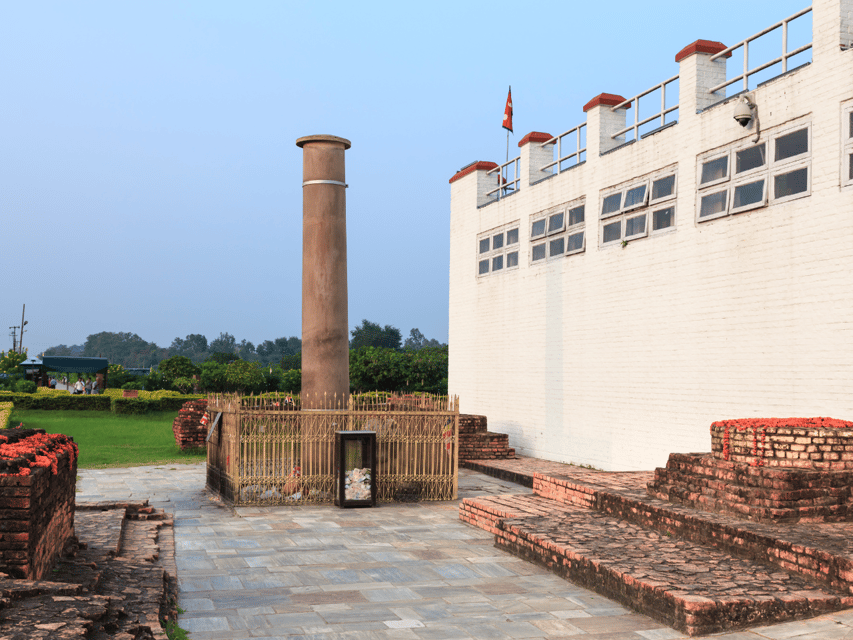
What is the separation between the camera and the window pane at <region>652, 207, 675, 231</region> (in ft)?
46.7

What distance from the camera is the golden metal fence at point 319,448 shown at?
40.2 feet

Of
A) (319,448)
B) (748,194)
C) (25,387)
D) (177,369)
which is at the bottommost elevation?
(25,387)

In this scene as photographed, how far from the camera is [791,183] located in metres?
11.6

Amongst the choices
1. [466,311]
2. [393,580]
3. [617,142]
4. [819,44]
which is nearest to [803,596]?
[393,580]

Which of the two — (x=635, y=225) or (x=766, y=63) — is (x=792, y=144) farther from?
(x=635, y=225)

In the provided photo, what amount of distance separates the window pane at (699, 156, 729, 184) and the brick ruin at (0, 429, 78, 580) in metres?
10.4

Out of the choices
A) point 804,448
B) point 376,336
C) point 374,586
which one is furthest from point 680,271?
point 376,336

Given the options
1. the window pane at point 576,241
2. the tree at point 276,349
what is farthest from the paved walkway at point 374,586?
the tree at point 276,349

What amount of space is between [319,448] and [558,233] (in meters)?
8.12

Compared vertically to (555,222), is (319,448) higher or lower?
lower

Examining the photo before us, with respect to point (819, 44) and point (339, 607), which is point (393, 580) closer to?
point (339, 607)

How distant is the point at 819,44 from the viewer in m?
11.3

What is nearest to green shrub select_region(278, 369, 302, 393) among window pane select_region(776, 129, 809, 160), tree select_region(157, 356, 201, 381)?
tree select_region(157, 356, 201, 381)

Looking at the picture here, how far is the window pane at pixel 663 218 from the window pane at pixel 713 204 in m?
0.79
